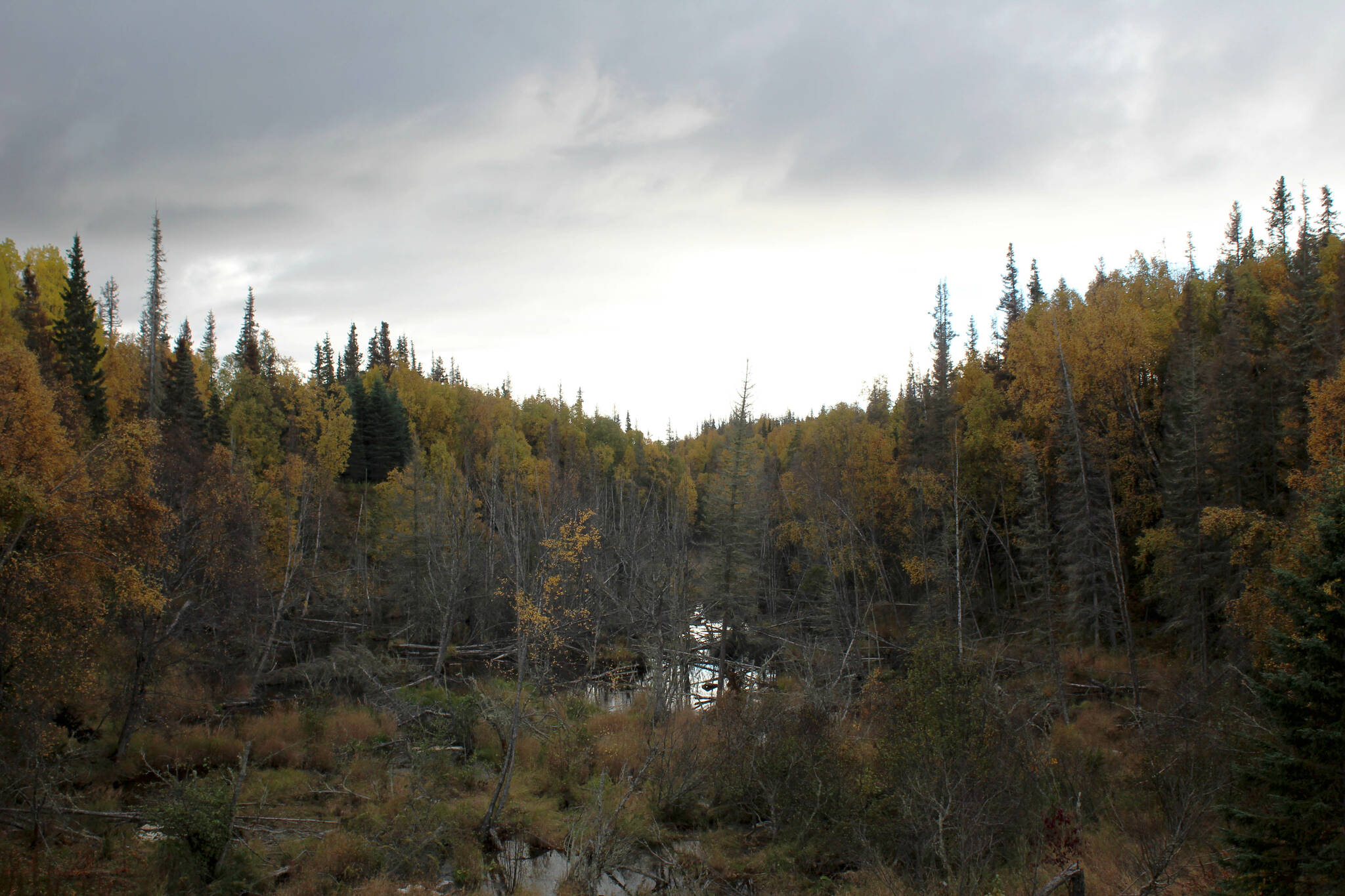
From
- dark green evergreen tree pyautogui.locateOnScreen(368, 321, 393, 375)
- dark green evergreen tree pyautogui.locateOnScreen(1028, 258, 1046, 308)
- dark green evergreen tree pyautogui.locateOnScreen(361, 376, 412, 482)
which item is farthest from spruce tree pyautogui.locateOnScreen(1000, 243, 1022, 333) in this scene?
dark green evergreen tree pyautogui.locateOnScreen(368, 321, 393, 375)

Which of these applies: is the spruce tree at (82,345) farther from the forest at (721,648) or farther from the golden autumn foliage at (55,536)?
the golden autumn foliage at (55,536)

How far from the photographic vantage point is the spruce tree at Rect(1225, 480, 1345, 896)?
29.6 feet

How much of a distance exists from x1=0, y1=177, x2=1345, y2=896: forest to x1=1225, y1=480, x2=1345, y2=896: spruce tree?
6cm

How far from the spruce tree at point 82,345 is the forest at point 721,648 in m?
0.34

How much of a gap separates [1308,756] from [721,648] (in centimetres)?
2053

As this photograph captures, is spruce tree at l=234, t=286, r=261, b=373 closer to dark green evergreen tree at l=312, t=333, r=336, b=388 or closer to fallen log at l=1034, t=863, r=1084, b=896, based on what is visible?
dark green evergreen tree at l=312, t=333, r=336, b=388

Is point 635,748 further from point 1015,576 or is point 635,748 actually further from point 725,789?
point 1015,576

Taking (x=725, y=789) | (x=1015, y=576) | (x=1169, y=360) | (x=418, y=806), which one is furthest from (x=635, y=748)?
(x=1169, y=360)

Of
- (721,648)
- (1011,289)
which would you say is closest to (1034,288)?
(1011,289)

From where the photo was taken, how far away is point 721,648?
28453 mm

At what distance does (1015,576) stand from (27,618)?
124ft

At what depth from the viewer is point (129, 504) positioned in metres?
15.6

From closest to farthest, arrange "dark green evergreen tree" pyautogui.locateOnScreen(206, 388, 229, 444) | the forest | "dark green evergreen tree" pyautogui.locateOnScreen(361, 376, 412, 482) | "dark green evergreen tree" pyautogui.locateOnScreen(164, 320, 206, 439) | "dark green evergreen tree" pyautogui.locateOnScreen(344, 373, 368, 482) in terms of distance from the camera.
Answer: the forest < "dark green evergreen tree" pyautogui.locateOnScreen(164, 320, 206, 439) < "dark green evergreen tree" pyautogui.locateOnScreen(206, 388, 229, 444) < "dark green evergreen tree" pyautogui.locateOnScreen(344, 373, 368, 482) < "dark green evergreen tree" pyautogui.locateOnScreen(361, 376, 412, 482)

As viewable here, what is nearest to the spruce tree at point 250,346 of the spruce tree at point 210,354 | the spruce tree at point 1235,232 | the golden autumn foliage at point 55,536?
the spruce tree at point 210,354
